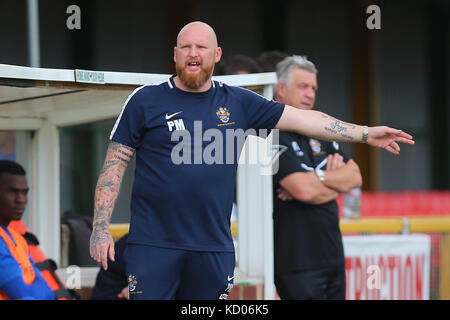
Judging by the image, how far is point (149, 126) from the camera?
405 cm

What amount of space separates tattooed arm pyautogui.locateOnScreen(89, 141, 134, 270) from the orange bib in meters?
1.03

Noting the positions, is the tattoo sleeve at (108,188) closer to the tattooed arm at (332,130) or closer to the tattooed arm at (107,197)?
the tattooed arm at (107,197)

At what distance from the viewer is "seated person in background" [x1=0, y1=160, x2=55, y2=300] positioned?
4.76 meters

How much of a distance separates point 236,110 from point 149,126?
437mm

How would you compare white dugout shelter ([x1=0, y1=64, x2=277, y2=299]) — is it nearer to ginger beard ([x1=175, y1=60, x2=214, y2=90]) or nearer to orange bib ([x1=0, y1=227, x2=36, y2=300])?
ginger beard ([x1=175, y1=60, x2=214, y2=90])

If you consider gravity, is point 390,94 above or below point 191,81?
above

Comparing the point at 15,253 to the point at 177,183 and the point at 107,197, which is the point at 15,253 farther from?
the point at 177,183

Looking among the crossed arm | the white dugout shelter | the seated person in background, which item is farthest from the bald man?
the crossed arm

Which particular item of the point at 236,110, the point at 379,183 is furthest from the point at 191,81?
the point at 379,183

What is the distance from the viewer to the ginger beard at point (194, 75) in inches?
159

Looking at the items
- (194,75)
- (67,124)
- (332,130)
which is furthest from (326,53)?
(194,75)

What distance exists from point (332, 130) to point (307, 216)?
1303 mm

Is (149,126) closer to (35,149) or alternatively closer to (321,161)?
(321,161)

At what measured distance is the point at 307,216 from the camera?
5.55 meters
